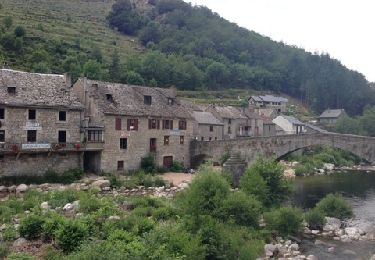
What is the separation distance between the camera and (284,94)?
13988cm

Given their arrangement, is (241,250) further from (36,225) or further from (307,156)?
→ (307,156)

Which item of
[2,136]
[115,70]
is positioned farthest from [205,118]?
[2,136]

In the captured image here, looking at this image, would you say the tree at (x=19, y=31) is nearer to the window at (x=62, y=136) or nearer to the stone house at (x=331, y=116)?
the window at (x=62, y=136)

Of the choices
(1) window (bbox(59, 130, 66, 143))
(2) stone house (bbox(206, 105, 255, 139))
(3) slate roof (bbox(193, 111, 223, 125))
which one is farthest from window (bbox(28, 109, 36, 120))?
(2) stone house (bbox(206, 105, 255, 139))

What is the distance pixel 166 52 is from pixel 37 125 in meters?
96.3

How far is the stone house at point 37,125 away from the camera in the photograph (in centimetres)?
3775

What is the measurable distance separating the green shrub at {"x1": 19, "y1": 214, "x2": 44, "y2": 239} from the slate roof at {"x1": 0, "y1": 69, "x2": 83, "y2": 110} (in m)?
17.7

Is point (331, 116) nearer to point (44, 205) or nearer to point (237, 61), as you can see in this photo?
point (237, 61)

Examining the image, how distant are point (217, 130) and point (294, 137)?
574 inches

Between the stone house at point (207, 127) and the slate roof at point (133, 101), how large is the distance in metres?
9.80

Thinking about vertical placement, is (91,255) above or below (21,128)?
below

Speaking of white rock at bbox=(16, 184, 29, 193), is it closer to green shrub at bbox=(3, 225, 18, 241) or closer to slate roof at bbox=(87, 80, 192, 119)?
slate roof at bbox=(87, 80, 192, 119)

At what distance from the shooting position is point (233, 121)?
73.7m

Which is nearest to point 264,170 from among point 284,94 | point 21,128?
point 21,128
